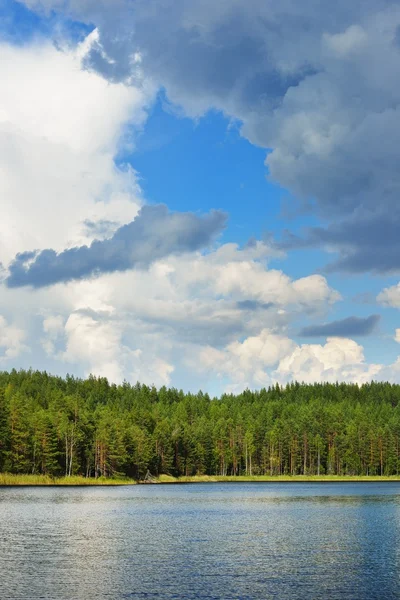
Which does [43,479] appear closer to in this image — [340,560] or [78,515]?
[78,515]

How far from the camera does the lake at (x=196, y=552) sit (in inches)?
1662

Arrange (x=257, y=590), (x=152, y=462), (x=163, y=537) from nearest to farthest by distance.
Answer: (x=257, y=590), (x=163, y=537), (x=152, y=462)

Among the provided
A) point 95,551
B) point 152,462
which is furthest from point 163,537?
point 152,462

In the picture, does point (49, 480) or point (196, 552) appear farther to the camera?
point (49, 480)

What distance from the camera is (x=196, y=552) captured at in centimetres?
5709

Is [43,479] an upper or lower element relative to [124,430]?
lower

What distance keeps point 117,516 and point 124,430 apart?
9278 cm

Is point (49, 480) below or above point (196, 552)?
below

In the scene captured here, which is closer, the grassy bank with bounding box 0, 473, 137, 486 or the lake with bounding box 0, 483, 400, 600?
the lake with bounding box 0, 483, 400, 600

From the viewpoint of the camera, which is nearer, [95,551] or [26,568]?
[26,568]

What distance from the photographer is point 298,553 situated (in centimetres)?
5694

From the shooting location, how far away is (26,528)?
70.8 m

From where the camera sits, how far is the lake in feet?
139

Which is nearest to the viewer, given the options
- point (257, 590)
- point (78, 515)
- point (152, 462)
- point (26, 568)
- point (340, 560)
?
point (257, 590)
